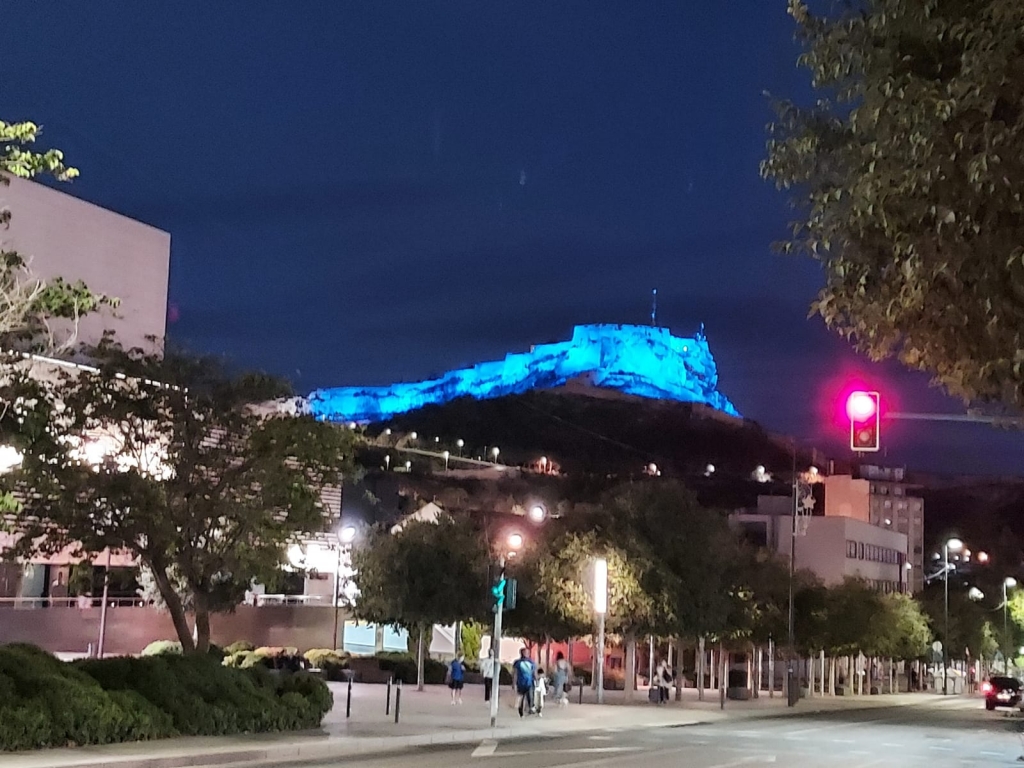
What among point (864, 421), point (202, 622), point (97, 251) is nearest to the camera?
point (864, 421)

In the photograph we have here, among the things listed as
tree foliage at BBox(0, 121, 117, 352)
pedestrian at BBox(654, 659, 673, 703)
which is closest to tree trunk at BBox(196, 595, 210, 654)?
tree foliage at BBox(0, 121, 117, 352)

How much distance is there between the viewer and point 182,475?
84.8ft

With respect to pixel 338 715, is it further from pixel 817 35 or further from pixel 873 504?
pixel 873 504

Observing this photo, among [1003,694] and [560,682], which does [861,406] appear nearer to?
[560,682]

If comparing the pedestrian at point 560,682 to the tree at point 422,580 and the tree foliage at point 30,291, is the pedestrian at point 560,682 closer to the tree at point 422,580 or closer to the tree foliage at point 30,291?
the tree at point 422,580

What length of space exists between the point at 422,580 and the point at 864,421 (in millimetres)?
28856

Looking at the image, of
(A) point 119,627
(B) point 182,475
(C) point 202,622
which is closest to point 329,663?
(A) point 119,627

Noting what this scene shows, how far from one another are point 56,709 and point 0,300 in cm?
702

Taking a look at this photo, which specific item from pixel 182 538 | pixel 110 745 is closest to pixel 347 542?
pixel 182 538

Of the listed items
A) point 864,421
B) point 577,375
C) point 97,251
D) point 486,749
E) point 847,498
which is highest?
point 577,375

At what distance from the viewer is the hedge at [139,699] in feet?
64.3

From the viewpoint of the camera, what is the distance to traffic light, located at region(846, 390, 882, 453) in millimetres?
15133

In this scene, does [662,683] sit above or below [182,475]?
below

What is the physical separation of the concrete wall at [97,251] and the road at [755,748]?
80.8 feet
